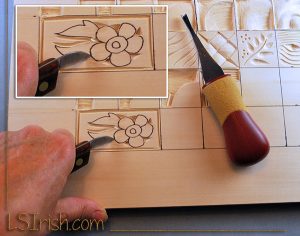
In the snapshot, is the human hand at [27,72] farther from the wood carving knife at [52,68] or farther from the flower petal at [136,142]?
the flower petal at [136,142]

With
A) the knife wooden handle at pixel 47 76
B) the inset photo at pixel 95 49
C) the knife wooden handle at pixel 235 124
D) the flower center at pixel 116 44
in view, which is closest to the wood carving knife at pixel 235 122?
the knife wooden handle at pixel 235 124

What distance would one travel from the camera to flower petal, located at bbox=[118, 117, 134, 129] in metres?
0.78

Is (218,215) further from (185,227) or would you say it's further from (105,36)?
(105,36)

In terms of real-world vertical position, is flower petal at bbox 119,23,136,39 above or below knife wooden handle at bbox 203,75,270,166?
above

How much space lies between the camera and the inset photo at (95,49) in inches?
31.3

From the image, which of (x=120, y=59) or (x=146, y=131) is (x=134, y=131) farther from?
(x=120, y=59)

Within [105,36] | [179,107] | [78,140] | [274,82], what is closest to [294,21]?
[274,82]

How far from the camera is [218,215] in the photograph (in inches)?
29.7

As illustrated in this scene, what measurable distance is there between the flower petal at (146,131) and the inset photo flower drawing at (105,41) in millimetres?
158

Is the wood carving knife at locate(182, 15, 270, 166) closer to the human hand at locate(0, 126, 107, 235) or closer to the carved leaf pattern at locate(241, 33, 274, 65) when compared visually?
the carved leaf pattern at locate(241, 33, 274, 65)

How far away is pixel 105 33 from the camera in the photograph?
82cm

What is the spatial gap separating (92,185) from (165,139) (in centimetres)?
19

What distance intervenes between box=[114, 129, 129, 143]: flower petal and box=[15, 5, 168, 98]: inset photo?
86mm

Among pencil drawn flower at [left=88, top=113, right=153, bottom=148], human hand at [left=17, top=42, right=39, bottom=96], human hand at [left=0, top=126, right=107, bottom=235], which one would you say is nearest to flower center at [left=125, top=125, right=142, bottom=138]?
pencil drawn flower at [left=88, top=113, right=153, bottom=148]
